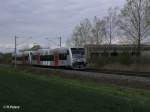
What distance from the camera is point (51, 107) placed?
11.0 meters

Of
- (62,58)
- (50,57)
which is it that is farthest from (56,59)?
(50,57)

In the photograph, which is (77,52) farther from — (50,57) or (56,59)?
(50,57)

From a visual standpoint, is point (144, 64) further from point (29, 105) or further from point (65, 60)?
point (29, 105)

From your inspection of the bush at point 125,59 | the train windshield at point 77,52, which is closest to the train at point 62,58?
the train windshield at point 77,52

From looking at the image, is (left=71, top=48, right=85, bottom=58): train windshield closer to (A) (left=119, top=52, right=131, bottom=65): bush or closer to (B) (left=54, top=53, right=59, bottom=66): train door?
(B) (left=54, top=53, right=59, bottom=66): train door

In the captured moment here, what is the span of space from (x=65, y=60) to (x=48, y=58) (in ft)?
26.4

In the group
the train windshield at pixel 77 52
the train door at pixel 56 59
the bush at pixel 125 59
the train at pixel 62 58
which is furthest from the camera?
the bush at pixel 125 59

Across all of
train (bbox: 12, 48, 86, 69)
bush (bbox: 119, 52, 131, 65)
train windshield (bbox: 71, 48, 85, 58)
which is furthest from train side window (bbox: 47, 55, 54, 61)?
bush (bbox: 119, 52, 131, 65)

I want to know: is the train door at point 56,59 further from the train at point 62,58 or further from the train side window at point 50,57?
the train side window at point 50,57

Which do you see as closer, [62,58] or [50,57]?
[62,58]

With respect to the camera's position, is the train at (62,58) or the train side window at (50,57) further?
the train side window at (50,57)

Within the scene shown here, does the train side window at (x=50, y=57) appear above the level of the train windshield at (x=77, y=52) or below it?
below

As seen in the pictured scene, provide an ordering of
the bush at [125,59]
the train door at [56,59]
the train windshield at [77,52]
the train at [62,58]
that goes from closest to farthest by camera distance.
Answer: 1. the train at [62,58]
2. the train windshield at [77,52]
3. the train door at [56,59]
4. the bush at [125,59]

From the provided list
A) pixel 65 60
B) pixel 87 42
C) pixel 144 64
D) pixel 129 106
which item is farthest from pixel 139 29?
pixel 129 106
